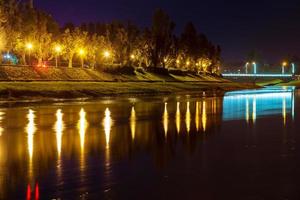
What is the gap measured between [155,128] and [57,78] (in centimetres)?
5625

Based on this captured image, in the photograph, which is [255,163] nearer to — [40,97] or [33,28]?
[40,97]

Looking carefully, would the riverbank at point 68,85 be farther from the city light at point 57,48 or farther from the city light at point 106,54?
the city light at point 57,48

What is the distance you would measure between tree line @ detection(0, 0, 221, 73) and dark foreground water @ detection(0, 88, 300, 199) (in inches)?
2336

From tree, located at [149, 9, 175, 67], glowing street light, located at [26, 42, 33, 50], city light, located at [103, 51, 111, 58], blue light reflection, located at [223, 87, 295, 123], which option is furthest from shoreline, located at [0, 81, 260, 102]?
tree, located at [149, 9, 175, 67]

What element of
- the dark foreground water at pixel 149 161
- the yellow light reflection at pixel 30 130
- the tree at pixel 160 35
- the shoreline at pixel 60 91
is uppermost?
the tree at pixel 160 35

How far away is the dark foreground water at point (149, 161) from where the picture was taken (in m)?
12.4

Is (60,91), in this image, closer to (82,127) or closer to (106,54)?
(82,127)

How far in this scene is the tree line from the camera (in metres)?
88.2

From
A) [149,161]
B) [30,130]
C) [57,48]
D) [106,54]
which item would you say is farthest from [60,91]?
[149,161]

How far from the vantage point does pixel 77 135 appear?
2361cm

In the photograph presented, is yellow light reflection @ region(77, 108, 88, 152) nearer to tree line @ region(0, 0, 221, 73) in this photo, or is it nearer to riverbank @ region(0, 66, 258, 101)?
riverbank @ region(0, 66, 258, 101)

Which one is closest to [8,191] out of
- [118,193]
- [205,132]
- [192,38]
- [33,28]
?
[118,193]

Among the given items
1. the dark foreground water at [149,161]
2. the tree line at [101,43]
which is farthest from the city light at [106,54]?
the dark foreground water at [149,161]

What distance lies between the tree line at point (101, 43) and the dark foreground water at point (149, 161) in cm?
5933
